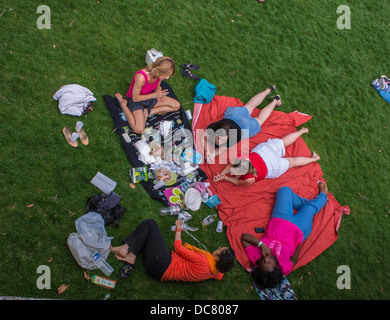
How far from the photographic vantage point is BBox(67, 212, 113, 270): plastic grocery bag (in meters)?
4.50

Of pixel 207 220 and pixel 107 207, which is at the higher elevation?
pixel 107 207

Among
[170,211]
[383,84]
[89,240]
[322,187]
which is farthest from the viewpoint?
[383,84]

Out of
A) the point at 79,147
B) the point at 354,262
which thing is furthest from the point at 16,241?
the point at 354,262

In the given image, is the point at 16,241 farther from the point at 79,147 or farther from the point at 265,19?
the point at 265,19

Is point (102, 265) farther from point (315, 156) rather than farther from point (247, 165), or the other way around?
point (315, 156)

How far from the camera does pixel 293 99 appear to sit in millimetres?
7789

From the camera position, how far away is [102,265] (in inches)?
184

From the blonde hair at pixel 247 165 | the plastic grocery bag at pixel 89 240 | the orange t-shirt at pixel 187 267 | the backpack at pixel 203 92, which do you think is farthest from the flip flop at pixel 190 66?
the orange t-shirt at pixel 187 267

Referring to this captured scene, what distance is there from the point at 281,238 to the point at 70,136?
182 inches

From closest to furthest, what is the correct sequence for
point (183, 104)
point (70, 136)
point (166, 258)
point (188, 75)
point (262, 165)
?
point (166, 258)
point (70, 136)
point (262, 165)
point (183, 104)
point (188, 75)

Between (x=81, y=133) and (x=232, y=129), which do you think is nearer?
(x=81, y=133)

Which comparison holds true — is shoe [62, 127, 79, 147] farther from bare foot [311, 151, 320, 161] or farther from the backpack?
bare foot [311, 151, 320, 161]

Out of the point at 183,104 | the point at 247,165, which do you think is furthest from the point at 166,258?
the point at 183,104

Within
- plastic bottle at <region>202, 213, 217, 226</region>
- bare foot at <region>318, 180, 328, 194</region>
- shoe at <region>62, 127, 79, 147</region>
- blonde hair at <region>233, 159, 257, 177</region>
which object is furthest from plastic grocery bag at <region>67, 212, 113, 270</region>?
bare foot at <region>318, 180, 328, 194</region>
